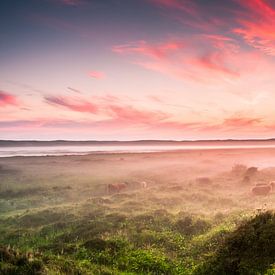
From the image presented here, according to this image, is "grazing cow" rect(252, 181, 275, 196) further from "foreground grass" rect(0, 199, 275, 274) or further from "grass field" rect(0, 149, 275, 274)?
"foreground grass" rect(0, 199, 275, 274)

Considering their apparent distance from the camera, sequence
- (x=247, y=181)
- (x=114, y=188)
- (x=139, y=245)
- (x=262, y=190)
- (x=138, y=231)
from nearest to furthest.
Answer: (x=139, y=245) < (x=138, y=231) < (x=262, y=190) < (x=114, y=188) < (x=247, y=181)

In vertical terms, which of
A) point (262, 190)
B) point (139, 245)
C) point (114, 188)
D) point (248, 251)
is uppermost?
point (248, 251)

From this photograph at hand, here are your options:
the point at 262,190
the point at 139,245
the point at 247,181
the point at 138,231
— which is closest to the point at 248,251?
the point at 139,245

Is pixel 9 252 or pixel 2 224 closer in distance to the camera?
pixel 9 252

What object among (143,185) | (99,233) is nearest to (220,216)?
(99,233)

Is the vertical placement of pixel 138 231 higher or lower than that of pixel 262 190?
lower

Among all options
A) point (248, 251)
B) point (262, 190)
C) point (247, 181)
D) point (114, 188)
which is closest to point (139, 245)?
point (248, 251)

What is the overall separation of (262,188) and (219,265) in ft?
96.1

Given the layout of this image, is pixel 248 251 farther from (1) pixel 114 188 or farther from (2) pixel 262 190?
(1) pixel 114 188

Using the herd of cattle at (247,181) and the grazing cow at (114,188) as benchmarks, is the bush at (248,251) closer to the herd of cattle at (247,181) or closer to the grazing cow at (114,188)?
the herd of cattle at (247,181)

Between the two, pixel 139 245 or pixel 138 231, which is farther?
pixel 138 231

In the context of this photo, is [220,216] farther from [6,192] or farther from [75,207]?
[6,192]

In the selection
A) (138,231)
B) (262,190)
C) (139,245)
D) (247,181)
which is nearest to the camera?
(139,245)

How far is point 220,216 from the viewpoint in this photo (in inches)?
1079
